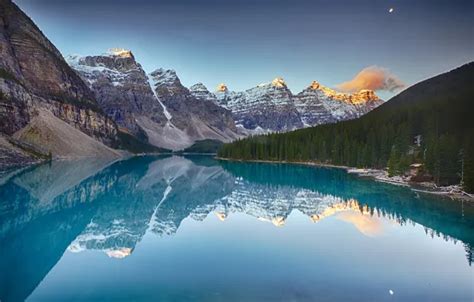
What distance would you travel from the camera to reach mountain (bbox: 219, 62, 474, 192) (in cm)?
6069

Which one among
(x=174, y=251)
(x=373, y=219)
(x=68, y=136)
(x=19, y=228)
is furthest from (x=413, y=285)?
(x=68, y=136)

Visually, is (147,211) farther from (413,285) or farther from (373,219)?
(413,285)

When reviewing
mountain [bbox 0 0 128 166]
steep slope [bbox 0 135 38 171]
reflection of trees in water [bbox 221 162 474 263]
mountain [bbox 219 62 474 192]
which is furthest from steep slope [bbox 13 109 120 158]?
reflection of trees in water [bbox 221 162 474 263]

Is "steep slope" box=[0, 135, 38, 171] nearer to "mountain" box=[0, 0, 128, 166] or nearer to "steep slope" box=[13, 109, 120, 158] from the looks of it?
"steep slope" box=[13, 109, 120, 158]

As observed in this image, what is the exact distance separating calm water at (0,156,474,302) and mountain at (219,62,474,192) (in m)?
14.7

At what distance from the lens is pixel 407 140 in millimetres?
92188

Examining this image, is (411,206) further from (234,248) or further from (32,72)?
(32,72)

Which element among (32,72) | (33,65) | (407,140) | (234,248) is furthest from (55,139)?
(234,248)

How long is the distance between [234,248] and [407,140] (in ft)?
256

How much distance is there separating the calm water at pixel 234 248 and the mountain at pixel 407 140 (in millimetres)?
14726

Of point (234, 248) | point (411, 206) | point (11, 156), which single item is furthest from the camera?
point (11, 156)

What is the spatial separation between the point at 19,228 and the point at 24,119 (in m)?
117

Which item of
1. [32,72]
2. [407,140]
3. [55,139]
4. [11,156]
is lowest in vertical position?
[11,156]

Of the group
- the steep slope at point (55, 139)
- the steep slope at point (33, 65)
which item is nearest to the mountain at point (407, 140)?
the steep slope at point (55, 139)
